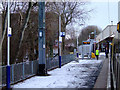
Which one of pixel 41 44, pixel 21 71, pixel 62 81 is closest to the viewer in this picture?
pixel 21 71

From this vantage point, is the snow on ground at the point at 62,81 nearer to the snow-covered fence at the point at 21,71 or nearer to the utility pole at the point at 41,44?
the snow-covered fence at the point at 21,71

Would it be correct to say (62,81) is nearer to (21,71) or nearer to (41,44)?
(21,71)

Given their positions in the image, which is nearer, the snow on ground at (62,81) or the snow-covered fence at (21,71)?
the snow-covered fence at (21,71)

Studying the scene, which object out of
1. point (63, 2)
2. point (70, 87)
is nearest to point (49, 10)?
point (63, 2)

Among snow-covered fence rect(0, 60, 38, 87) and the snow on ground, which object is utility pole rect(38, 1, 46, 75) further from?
the snow on ground

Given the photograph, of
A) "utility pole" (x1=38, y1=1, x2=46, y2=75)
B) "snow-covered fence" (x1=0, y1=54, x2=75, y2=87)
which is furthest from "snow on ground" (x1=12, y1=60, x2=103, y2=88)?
"utility pole" (x1=38, y1=1, x2=46, y2=75)

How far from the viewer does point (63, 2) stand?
3350 centimetres

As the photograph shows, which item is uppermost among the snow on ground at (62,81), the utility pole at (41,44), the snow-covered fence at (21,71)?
the utility pole at (41,44)

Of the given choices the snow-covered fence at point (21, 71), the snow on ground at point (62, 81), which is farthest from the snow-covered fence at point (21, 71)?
the snow on ground at point (62, 81)

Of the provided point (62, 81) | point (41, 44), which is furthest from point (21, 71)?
point (41, 44)

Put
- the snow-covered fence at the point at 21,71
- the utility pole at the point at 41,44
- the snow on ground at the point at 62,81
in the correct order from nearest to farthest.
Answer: the snow-covered fence at the point at 21,71, the snow on ground at the point at 62,81, the utility pole at the point at 41,44

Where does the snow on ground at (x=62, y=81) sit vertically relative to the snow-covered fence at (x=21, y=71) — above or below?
below

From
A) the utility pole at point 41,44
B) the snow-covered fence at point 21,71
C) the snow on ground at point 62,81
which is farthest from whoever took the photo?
the utility pole at point 41,44

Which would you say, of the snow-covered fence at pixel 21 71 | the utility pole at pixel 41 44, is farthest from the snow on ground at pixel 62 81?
the utility pole at pixel 41 44
